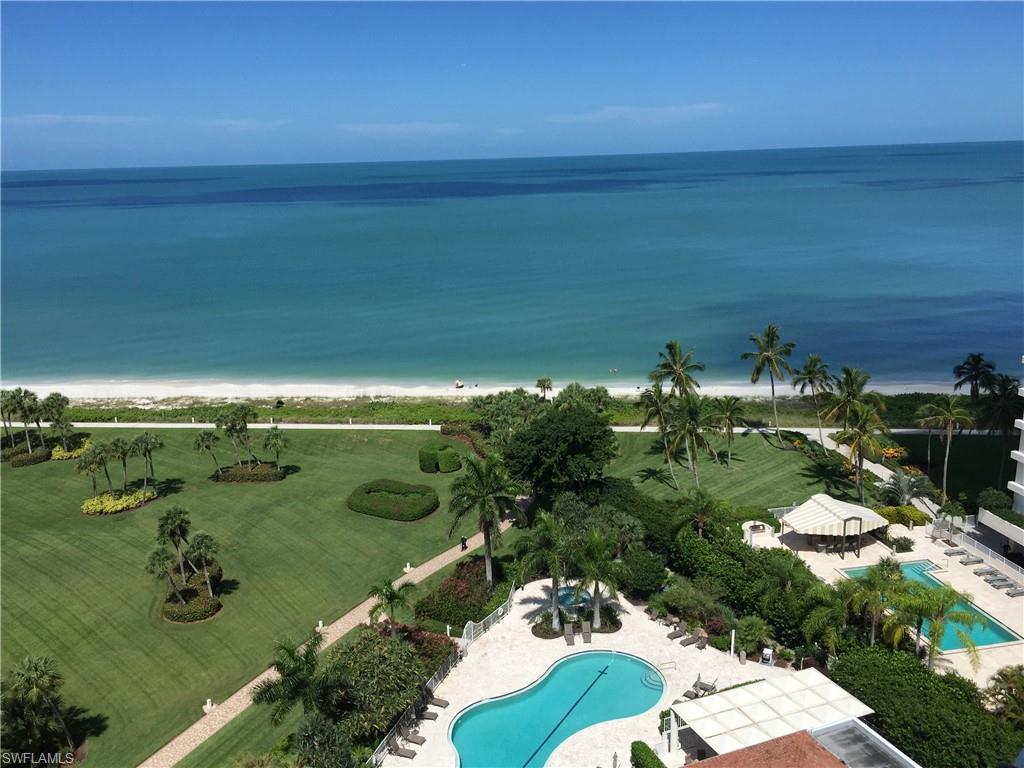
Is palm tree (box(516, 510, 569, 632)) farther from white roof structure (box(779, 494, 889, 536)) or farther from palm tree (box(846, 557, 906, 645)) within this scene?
white roof structure (box(779, 494, 889, 536))

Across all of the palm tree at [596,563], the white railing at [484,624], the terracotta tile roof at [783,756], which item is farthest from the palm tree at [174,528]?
the terracotta tile roof at [783,756]

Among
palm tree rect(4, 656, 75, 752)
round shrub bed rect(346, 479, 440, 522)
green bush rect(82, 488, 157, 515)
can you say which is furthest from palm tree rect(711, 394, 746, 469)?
palm tree rect(4, 656, 75, 752)

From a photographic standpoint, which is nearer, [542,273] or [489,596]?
[489,596]

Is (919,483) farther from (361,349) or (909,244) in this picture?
(909,244)

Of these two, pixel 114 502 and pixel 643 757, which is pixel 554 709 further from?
pixel 114 502

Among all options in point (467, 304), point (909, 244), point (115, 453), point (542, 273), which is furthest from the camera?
point (909, 244)

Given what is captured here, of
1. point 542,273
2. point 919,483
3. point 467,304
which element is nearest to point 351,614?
point 919,483
